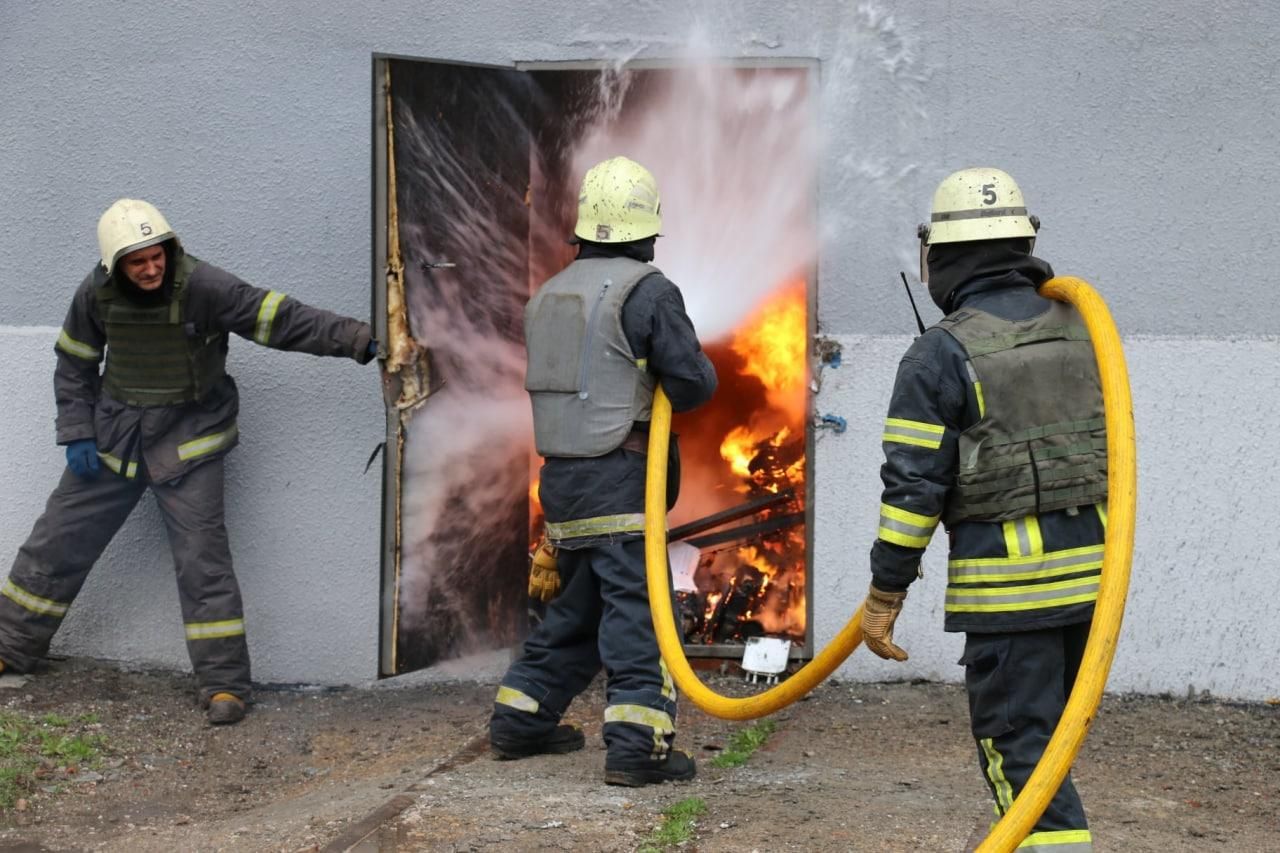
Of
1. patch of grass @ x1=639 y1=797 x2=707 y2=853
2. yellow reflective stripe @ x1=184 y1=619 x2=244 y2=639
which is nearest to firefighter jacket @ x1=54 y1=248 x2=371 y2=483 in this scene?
yellow reflective stripe @ x1=184 y1=619 x2=244 y2=639

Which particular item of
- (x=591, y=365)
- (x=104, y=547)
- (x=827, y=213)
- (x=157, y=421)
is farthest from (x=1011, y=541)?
(x=104, y=547)

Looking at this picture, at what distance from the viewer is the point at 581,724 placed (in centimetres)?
618

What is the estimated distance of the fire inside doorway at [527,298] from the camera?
584 centimetres

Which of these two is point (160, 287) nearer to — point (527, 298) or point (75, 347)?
point (75, 347)

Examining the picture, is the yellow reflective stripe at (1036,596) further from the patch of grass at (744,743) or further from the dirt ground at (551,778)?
the patch of grass at (744,743)

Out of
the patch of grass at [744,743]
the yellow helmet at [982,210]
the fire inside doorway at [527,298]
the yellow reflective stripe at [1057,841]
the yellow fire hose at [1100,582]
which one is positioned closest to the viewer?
the yellow fire hose at [1100,582]

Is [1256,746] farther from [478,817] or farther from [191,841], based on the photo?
[191,841]

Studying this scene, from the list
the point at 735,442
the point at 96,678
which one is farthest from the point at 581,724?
the point at 96,678

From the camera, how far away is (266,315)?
6008mm

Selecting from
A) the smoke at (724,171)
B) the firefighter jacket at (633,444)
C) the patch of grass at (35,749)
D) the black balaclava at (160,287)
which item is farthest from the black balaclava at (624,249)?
the patch of grass at (35,749)

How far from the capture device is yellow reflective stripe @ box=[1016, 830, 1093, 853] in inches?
150

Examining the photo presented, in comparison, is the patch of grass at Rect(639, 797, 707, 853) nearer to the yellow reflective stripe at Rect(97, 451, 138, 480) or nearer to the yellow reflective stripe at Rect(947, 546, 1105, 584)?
the yellow reflective stripe at Rect(947, 546, 1105, 584)

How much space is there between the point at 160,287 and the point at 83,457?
0.79 meters

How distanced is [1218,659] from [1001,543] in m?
2.75
